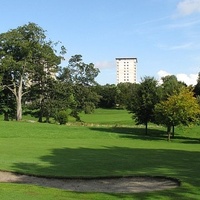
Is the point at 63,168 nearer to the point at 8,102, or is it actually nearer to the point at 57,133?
the point at 57,133

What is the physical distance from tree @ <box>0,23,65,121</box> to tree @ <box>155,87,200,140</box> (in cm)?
2448

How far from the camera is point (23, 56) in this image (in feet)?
185

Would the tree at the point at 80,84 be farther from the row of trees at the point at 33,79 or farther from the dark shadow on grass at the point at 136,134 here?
the dark shadow on grass at the point at 136,134

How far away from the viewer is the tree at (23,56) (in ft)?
179

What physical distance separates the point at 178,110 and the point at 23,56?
2821 cm

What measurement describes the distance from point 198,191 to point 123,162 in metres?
8.45

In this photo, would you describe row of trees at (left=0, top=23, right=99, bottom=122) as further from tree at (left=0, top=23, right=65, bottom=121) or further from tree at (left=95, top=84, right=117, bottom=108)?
tree at (left=95, top=84, right=117, bottom=108)

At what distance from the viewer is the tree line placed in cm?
3943

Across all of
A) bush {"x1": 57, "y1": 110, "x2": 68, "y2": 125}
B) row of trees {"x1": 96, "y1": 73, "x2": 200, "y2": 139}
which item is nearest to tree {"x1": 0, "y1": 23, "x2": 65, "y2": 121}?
bush {"x1": 57, "y1": 110, "x2": 68, "y2": 125}

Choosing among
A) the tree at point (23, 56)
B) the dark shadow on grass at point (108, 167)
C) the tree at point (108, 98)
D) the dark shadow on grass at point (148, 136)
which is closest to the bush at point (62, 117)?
the tree at point (23, 56)

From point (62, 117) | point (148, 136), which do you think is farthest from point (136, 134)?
point (62, 117)

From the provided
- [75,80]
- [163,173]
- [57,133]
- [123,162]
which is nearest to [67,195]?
[163,173]

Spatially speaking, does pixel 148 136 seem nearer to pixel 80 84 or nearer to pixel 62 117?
pixel 62 117

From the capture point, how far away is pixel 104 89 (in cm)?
12550
